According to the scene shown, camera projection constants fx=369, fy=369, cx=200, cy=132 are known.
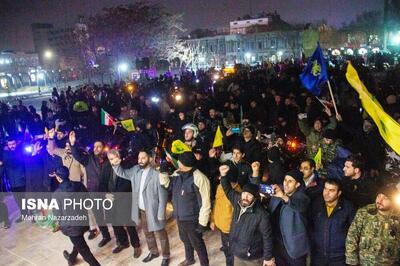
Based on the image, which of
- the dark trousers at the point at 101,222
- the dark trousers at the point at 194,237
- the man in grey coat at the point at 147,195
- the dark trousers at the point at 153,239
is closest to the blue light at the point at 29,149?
the dark trousers at the point at 101,222

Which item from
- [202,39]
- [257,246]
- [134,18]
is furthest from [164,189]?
[202,39]

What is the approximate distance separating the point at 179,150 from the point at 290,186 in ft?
7.50

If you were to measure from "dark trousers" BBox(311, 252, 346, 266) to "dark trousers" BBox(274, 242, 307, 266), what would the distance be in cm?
14

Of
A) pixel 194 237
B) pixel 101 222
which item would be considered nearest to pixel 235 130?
pixel 101 222

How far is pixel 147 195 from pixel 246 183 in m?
1.95

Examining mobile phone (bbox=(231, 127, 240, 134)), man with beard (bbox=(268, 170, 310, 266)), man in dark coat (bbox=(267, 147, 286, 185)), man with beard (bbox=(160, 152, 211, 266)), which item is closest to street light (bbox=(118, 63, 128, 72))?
mobile phone (bbox=(231, 127, 240, 134))

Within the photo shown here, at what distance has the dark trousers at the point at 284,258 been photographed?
15.9 ft

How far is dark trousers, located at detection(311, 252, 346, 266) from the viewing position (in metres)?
4.70

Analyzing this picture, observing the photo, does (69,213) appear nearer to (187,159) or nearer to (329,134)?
(187,159)

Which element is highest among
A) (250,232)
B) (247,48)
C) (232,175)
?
(247,48)

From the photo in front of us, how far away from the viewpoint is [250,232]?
4684 millimetres

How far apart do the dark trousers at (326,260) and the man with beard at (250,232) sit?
0.60 metres

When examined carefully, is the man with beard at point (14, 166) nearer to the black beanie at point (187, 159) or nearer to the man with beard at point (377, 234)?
the black beanie at point (187, 159)

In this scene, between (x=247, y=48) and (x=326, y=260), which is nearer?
(x=326, y=260)
